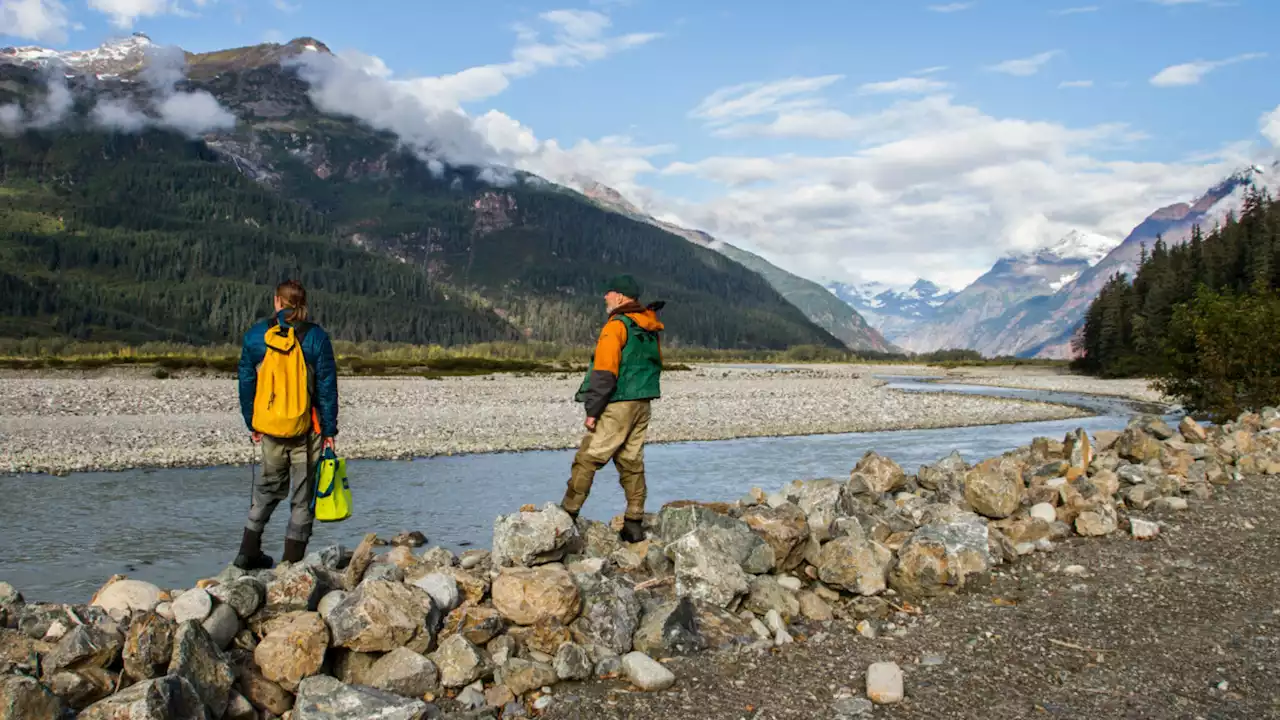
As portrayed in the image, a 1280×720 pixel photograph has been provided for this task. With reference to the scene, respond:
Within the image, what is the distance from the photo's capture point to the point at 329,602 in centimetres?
669

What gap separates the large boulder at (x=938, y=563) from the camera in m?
8.39

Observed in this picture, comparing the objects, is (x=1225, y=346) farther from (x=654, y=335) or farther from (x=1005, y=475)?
(x=654, y=335)

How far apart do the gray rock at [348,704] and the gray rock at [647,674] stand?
1.41 meters

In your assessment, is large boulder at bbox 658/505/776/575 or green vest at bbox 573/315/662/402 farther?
green vest at bbox 573/315/662/402

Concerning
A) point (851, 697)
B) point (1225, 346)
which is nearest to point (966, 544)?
point (851, 697)

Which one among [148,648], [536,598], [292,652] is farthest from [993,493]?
[148,648]

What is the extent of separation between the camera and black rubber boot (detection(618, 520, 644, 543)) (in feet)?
30.3

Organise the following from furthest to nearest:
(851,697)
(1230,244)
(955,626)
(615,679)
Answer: (1230,244) < (955,626) < (615,679) < (851,697)

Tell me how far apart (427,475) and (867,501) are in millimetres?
12443

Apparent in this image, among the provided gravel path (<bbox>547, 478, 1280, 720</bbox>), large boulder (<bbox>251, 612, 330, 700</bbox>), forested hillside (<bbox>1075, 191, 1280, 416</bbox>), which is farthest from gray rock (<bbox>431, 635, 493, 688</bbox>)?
forested hillside (<bbox>1075, 191, 1280, 416</bbox>)

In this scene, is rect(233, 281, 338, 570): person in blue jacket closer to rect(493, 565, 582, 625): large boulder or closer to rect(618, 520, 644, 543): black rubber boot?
rect(493, 565, 582, 625): large boulder

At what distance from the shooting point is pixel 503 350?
165750mm

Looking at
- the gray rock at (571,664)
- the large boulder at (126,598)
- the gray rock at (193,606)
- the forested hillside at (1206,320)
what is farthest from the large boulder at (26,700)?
the forested hillside at (1206,320)

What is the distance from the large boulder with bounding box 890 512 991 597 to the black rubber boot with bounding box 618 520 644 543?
8.10ft
